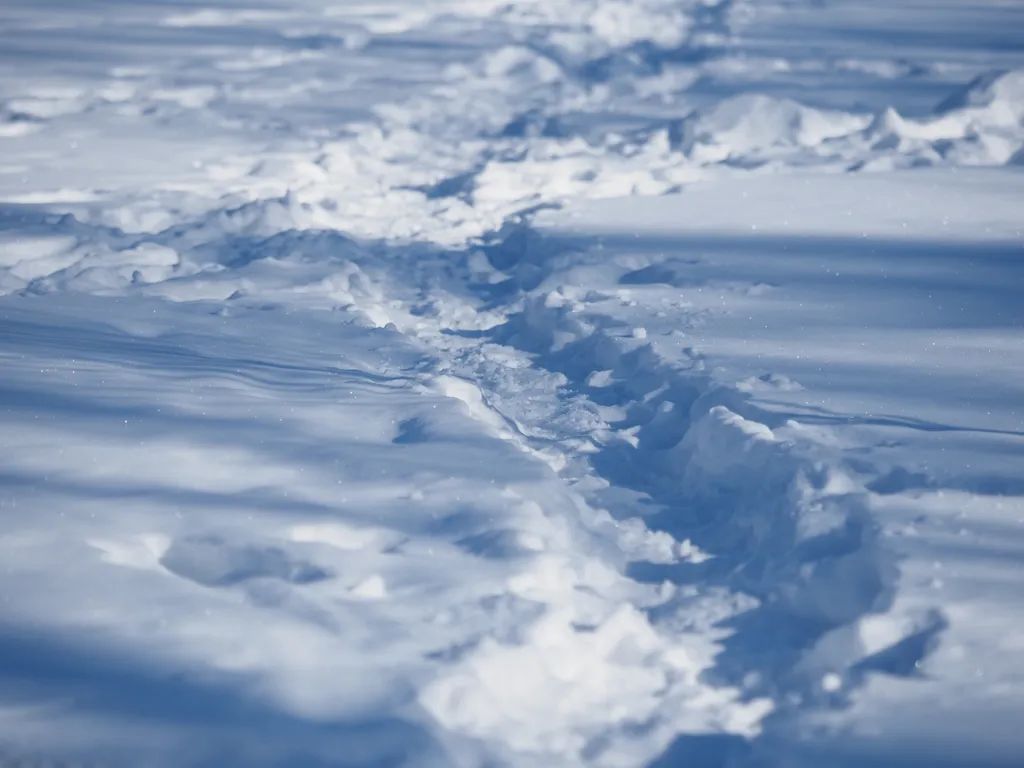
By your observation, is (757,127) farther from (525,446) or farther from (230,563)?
(230,563)

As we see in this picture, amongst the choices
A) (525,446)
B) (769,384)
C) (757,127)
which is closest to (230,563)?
(525,446)

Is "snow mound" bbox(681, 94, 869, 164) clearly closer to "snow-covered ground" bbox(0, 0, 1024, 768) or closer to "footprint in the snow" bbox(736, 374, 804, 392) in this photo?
"snow-covered ground" bbox(0, 0, 1024, 768)

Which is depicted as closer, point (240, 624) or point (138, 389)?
point (240, 624)

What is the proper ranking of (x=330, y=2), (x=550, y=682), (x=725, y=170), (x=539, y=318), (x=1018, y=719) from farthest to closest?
(x=330, y=2), (x=725, y=170), (x=539, y=318), (x=550, y=682), (x=1018, y=719)

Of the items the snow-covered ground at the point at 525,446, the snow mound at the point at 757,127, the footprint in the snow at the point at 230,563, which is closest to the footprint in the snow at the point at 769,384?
the snow-covered ground at the point at 525,446

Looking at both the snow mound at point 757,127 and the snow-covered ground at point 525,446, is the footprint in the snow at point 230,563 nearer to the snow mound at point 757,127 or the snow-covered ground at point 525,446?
A: the snow-covered ground at point 525,446

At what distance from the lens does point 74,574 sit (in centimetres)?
171

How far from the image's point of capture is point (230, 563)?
1787 millimetres

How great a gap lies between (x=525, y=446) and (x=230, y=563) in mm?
817

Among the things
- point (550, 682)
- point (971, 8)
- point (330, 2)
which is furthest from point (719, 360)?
point (330, 2)

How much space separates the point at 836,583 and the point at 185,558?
1.08 metres

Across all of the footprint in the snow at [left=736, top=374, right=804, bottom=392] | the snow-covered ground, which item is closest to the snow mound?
the snow-covered ground

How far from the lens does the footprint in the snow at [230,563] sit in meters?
1.75

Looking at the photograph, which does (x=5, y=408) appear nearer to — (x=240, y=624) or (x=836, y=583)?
(x=240, y=624)
